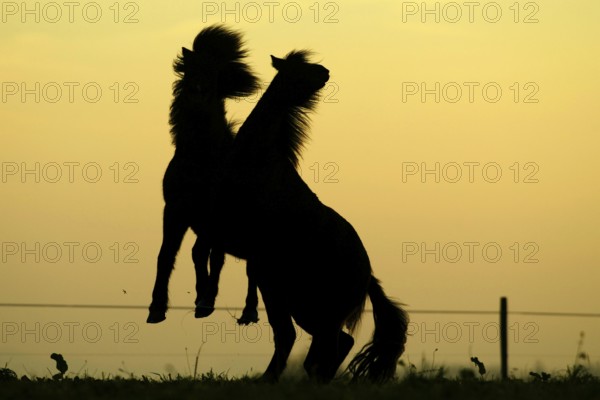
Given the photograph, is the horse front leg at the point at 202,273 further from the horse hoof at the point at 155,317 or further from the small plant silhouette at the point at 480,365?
the small plant silhouette at the point at 480,365

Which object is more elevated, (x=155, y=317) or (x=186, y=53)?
(x=186, y=53)

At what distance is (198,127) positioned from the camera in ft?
28.2

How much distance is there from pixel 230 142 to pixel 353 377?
6.59 ft

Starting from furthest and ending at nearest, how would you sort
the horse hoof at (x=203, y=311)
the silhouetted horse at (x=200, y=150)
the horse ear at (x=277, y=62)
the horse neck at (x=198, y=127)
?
the horse neck at (x=198, y=127)
the silhouetted horse at (x=200, y=150)
the horse hoof at (x=203, y=311)
the horse ear at (x=277, y=62)

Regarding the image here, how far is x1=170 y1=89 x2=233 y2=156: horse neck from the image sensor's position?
8.53 metres

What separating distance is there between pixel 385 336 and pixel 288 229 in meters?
1.62

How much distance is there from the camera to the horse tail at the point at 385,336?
887 centimetres

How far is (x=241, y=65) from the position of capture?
9.07m

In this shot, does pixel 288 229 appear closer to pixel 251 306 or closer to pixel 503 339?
pixel 251 306

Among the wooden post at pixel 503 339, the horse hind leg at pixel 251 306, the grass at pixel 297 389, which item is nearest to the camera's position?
the grass at pixel 297 389

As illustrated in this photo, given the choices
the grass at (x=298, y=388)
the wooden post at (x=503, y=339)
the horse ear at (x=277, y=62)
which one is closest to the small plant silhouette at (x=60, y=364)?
the grass at (x=298, y=388)

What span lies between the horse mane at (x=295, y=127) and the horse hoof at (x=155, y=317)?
4.81 feet

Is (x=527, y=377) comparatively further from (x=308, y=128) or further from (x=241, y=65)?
(x=241, y=65)

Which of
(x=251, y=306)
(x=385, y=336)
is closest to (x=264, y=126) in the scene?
(x=251, y=306)
